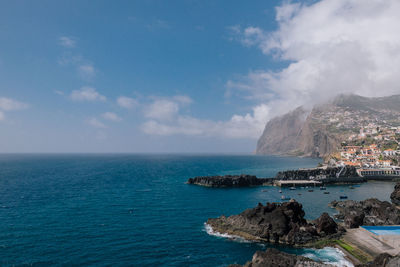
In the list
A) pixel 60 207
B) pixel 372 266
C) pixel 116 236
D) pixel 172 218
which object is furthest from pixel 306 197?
pixel 60 207

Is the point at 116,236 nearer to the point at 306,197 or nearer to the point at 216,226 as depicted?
the point at 216,226

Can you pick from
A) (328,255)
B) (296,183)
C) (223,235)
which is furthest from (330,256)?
(296,183)

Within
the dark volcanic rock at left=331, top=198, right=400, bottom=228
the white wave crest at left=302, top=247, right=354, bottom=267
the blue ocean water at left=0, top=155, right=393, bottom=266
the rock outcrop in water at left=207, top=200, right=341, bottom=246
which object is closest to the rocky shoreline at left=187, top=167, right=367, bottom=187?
the blue ocean water at left=0, top=155, right=393, bottom=266

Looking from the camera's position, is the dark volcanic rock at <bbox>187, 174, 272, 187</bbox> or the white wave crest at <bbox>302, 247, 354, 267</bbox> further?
the dark volcanic rock at <bbox>187, 174, 272, 187</bbox>

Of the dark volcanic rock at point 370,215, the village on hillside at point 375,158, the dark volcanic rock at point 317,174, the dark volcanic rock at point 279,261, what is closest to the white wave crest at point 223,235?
the dark volcanic rock at point 279,261

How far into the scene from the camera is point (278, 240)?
45688 mm

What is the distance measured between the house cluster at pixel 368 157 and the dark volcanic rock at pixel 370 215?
92.6 metres

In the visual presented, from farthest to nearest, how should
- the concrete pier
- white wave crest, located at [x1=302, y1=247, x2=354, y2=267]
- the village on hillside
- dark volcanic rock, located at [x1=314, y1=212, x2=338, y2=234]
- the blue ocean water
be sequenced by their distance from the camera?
the village on hillside → the concrete pier → dark volcanic rock, located at [x1=314, y1=212, x2=338, y2=234] → the blue ocean water → white wave crest, located at [x1=302, y1=247, x2=354, y2=267]

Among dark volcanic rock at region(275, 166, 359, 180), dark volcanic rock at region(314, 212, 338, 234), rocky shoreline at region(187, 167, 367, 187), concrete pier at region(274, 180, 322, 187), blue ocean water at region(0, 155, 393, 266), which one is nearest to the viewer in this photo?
blue ocean water at region(0, 155, 393, 266)

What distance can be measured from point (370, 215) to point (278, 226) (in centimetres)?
3019

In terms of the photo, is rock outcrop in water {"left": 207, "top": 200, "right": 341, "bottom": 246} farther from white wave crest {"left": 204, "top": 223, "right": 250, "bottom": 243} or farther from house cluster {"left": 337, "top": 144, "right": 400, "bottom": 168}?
house cluster {"left": 337, "top": 144, "right": 400, "bottom": 168}

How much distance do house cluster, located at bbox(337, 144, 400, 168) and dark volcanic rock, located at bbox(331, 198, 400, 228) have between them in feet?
304

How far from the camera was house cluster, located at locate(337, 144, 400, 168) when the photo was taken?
5694 inches

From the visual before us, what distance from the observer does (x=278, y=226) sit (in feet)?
157
